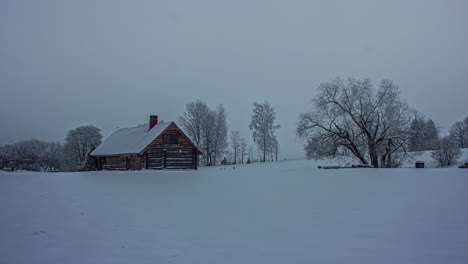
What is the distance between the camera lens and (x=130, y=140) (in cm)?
3716

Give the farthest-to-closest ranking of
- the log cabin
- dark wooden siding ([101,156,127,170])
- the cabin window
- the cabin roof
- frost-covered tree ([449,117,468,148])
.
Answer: frost-covered tree ([449,117,468,148]) < dark wooden siding ([101,156,127,170]) < the cabin window < the cabin roof < the log cabin

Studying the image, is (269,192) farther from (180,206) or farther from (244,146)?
(244,146)

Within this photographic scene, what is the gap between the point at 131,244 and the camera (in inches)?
239

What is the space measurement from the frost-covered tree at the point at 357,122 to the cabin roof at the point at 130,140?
45.0ft

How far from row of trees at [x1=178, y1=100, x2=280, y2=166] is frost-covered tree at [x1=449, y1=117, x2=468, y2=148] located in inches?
1352

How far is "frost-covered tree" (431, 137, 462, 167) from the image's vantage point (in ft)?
130

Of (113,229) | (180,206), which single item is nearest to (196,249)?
(113,229)

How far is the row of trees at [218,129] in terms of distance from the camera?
51688 millimetres

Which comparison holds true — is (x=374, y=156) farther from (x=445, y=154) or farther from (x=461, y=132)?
(x=461, y=132)

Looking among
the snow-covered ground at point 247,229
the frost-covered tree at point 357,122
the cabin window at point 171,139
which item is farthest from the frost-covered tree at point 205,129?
the snow-covered ground at point 247,229

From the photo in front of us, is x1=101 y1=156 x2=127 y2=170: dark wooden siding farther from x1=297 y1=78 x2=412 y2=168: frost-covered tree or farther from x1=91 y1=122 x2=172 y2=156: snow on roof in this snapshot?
x1=297 y1=78 x2=412 y2=168: frost-covered tree

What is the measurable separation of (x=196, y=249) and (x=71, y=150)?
63.1 metres

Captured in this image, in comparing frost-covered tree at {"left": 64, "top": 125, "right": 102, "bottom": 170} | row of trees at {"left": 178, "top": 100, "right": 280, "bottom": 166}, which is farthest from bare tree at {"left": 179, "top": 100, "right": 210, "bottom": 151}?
frost-covered tree at {"left": 64, "top": 125, "right": 102, "bottom": 170}

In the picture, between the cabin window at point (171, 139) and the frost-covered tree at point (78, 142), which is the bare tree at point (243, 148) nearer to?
the frost-covered tree at point (78, 142)
